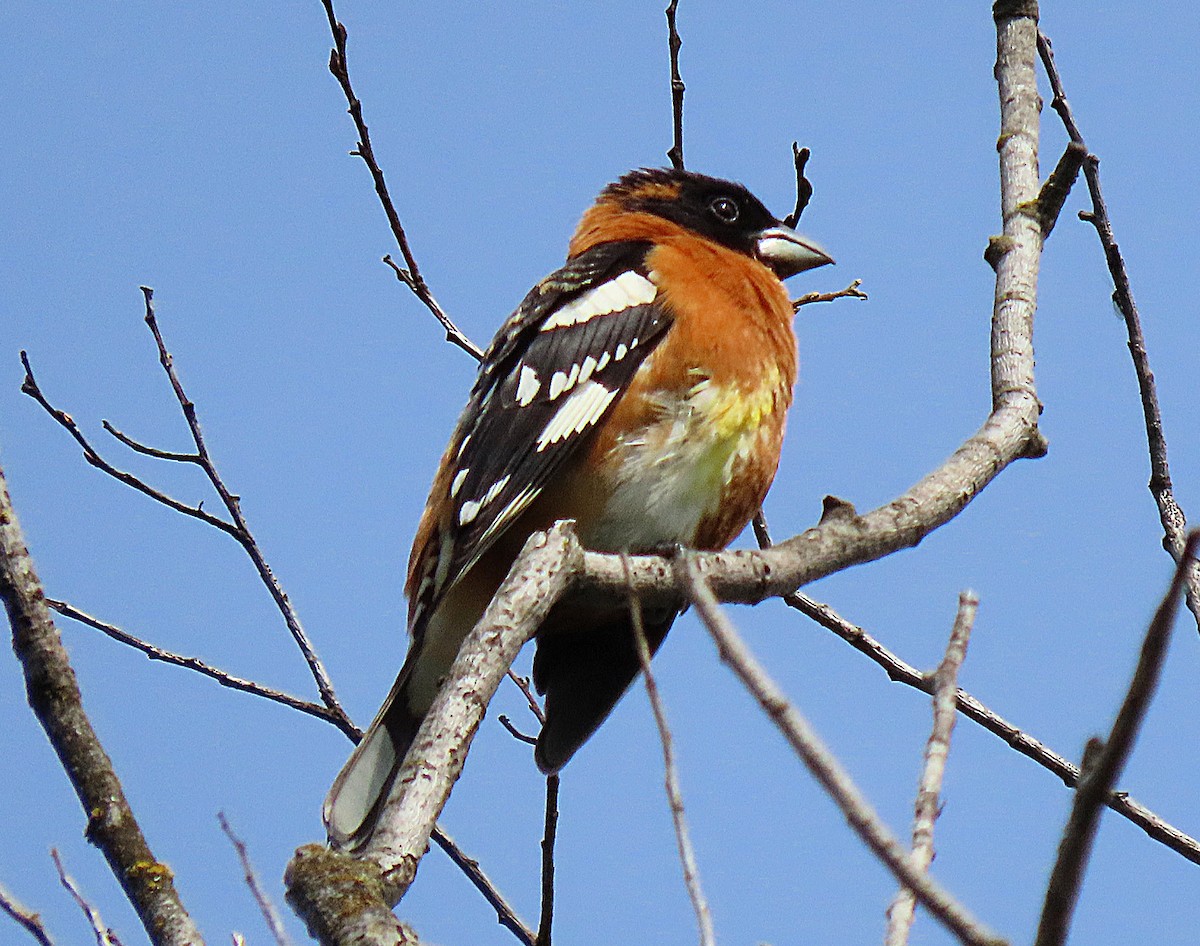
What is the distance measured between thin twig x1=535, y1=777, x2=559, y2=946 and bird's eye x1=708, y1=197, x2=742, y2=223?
8.52 feet

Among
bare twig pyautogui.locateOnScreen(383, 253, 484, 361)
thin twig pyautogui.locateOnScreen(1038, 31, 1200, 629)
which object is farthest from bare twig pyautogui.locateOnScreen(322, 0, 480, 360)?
thin twig pyautogui.locateOnScreen(1038, 31, 1200, 629)

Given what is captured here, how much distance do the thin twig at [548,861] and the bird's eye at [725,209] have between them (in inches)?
102

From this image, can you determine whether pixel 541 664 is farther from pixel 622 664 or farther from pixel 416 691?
pixel 416 691

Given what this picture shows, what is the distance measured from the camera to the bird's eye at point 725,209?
5949 millimetres

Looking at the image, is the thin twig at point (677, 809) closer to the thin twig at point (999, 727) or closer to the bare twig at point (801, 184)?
the thin twig at point (999, 727)

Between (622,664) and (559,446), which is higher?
(559,446)

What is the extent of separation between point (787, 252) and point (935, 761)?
3.82 metres

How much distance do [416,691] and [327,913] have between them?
227cm

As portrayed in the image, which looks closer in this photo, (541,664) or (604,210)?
(541,664)

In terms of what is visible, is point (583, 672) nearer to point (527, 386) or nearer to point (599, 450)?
point (599, 450)

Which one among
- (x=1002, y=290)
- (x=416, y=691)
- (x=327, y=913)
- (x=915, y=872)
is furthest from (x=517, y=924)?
(x=915, y=872)

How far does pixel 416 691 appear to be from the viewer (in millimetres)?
4492

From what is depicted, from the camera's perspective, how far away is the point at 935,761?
2.31m

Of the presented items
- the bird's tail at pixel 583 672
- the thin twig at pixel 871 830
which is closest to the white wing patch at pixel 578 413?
the bird's tail at pixel 583 672
